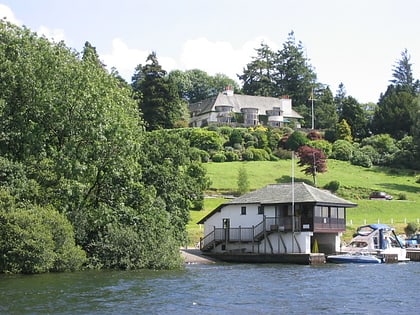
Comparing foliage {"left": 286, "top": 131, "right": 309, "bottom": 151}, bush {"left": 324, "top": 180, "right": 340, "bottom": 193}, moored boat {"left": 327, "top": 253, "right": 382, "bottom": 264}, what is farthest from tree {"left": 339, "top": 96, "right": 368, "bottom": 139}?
moored boat {"left": 327, "top": 253, "right": 382, "bottom": 264}

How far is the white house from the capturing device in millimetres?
136500

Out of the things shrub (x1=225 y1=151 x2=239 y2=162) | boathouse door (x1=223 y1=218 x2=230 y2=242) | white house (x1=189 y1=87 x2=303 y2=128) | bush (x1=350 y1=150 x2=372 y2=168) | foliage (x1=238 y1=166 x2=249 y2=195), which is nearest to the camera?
boathouse door (x1=223 y1=218 x2=230 y2=242)

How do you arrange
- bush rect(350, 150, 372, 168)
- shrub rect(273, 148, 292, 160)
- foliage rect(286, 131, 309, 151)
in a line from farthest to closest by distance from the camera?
foliage rect(286, 131, 309, 151), shrub rect(273, 148, 292, 160), bush rect(350, 150, 372, 168)

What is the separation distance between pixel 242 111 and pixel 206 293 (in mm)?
111667

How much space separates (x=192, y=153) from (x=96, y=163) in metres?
15.9

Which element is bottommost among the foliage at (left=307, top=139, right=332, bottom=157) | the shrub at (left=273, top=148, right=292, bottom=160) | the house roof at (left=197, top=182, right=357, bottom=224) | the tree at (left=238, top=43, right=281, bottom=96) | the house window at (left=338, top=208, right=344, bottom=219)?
the house window at (left=338, top=208, right=344, bottom=219)

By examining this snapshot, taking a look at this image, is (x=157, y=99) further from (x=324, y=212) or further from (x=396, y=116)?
(x=324, y=212)

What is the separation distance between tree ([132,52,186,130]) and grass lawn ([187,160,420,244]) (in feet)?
65.9

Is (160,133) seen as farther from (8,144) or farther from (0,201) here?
(0,201)

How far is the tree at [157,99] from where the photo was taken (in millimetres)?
114812

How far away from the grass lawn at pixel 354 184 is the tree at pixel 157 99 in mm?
20077

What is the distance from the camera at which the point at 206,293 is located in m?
28.3

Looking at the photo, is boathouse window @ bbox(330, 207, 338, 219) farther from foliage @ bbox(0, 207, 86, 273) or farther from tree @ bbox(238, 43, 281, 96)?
tree @ bbox(238, 43, 281, 96)

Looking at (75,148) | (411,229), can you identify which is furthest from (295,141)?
(75,148)
